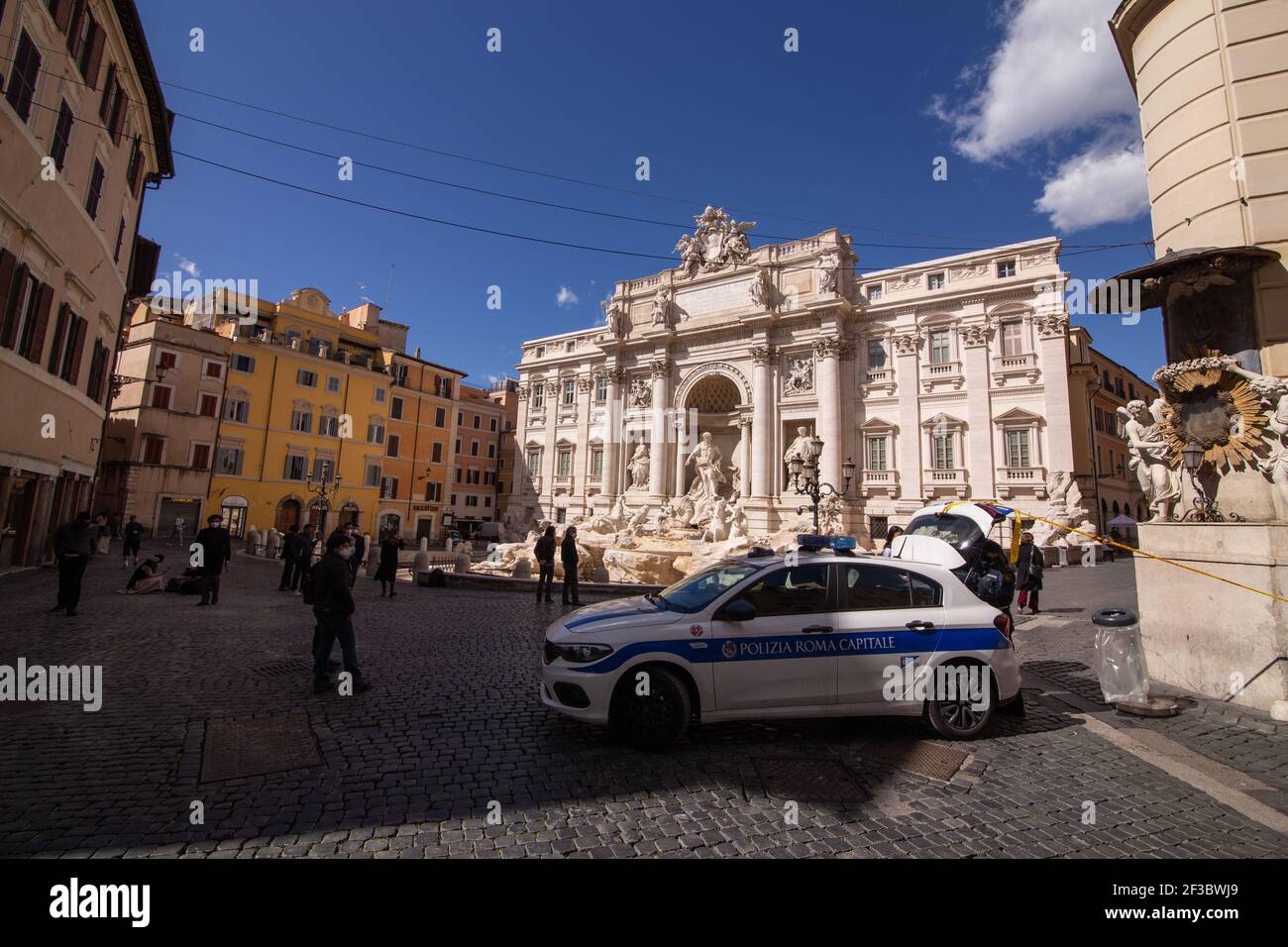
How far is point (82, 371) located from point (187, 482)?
1964cm

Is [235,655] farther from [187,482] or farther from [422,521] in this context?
[422,521]

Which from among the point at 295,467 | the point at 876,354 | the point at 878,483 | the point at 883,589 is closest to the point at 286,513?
→ the point at 295,467

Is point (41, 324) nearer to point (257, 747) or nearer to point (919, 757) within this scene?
point (257, 747)

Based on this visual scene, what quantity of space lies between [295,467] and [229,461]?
11.2ft

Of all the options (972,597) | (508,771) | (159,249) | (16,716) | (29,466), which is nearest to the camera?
(508,771)

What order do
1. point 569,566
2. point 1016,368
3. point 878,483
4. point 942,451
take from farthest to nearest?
1. point 878,483
2. point 942,451
3. point 1016,368
4. point 569,566

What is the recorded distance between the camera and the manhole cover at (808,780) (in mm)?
4059

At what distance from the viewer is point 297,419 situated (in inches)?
1389

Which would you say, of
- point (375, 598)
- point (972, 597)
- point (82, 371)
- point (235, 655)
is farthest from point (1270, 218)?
point (82, 371)

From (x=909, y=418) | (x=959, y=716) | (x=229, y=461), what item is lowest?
(x=959, y=716)

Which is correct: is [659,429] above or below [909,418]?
above

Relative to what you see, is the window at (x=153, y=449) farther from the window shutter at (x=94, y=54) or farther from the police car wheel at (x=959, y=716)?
the police car wheel at (x=959, y=716)

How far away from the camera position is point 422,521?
43.1 metres
